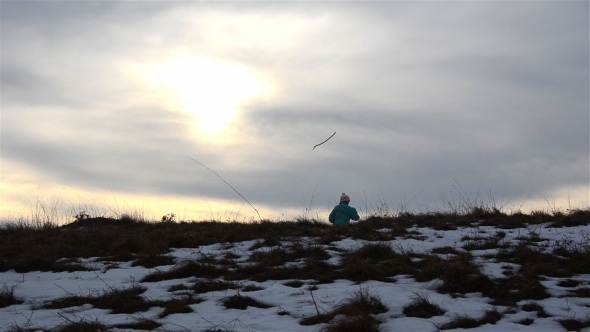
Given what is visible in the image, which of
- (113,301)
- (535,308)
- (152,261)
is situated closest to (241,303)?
(113,301)

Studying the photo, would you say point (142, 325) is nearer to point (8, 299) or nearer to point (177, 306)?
point (177, 306)

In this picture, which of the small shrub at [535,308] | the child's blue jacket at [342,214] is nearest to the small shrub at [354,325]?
the small shrub at [535,308]

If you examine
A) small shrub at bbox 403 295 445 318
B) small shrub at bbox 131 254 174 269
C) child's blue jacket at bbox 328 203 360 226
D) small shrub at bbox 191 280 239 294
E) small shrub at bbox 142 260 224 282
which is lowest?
small shrub at bbox 403 295 445 318

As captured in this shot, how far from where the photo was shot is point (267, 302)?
7.65 m

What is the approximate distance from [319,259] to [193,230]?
14.2 feet

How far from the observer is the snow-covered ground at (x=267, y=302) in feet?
22.1

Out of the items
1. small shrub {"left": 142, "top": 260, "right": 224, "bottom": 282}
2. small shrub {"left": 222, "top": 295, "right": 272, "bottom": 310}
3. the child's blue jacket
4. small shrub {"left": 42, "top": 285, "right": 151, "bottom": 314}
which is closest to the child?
the child's blue jacket

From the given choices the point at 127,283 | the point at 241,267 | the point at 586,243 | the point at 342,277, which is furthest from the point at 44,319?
the point at 586,243

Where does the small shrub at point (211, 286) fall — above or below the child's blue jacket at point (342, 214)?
below

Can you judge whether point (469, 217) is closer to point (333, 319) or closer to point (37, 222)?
point (333, 319)

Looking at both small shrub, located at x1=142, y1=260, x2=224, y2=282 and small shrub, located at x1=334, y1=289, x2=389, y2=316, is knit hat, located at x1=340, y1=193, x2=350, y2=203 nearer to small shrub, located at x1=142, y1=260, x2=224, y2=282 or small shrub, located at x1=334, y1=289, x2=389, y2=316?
small shrub, located at x1=142, y1=260, x2=224, y2=282

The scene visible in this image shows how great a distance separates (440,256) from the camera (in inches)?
375

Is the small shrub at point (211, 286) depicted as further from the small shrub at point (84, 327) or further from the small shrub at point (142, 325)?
the small shrub at point (84, 327)

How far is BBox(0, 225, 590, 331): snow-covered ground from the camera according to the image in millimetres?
6734
